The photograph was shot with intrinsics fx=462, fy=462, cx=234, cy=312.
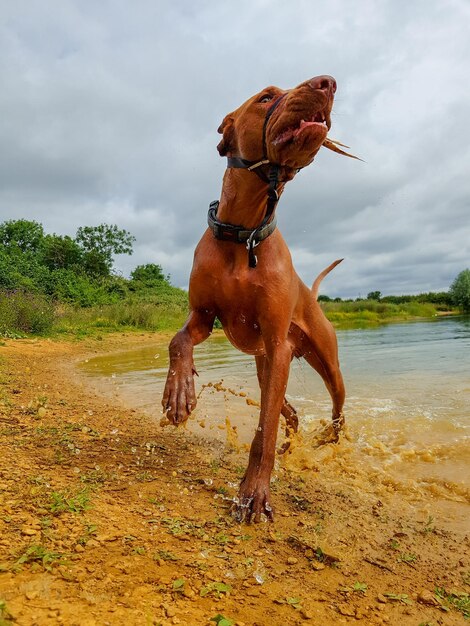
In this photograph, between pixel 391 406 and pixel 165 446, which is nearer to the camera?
Answer: pixel 165 446

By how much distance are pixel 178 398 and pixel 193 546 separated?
0.76m

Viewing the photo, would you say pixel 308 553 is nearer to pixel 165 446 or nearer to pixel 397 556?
pixel 397 556

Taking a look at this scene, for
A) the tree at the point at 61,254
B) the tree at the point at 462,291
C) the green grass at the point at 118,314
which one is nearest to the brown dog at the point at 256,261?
the green grass at the point at 118,314

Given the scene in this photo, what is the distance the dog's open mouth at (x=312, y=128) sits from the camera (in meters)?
2.13

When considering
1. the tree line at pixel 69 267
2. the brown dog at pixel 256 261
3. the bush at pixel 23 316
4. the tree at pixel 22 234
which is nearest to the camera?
the brown dog at pixel 256 261

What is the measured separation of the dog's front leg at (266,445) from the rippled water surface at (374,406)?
0.95 meters

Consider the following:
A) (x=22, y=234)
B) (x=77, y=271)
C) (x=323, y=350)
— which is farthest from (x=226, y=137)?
(x=22, y=234)

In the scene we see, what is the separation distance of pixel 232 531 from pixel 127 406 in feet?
10.5

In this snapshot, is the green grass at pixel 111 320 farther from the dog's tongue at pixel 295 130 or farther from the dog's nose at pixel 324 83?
the dog's nose at pixel 324 83

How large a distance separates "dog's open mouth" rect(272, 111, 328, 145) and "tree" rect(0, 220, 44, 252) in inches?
1542

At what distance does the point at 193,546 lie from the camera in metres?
1.86

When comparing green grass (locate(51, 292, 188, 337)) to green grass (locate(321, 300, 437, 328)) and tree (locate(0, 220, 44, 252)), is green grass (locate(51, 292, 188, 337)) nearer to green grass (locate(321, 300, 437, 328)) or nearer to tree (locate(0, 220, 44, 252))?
green grass (locate(321, 300, 437, 328))

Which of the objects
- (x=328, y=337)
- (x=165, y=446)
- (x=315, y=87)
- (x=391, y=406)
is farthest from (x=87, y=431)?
(x=391, y=406)

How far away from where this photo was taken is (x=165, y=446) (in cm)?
351
